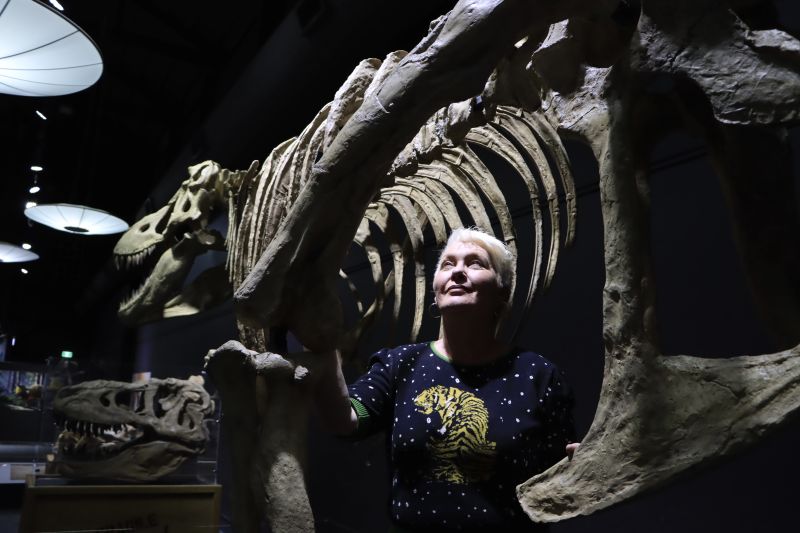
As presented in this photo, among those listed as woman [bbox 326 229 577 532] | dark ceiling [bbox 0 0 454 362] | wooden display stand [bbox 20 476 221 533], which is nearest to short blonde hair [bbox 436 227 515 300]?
woman [bbox 326 229 577 532]

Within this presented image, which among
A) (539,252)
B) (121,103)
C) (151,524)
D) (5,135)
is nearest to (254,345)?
(151,524)

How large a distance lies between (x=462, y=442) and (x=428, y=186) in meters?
1.75

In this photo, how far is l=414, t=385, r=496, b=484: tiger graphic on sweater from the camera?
1443 mm

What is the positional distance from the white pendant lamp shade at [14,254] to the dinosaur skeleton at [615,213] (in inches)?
231

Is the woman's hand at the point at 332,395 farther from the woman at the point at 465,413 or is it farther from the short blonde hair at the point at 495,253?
the short blonde hair at the point at 495,253

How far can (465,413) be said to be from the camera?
1.49 m

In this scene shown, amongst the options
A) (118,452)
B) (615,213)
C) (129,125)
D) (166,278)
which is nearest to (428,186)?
(615,213)

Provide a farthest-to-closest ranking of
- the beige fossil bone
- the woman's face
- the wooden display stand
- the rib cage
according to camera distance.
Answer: the wooden display stand < the rib cage < the woman's face < the beige fossil bone

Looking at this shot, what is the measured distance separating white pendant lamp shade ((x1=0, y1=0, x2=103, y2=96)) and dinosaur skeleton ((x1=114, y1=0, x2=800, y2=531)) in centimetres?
271

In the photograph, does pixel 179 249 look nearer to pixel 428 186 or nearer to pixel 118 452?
pixel 118 452

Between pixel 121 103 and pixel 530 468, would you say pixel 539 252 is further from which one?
pixel 121 103

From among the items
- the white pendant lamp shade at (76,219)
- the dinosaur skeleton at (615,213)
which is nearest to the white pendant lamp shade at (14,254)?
the white pendant lamp shade at (76,219)

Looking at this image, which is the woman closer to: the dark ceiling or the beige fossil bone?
the beige fossil bone

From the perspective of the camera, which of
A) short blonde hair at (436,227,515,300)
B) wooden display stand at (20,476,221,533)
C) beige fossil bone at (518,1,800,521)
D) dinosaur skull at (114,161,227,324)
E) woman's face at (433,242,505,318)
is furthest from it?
dinosaur skull at (114,161,227,324)
